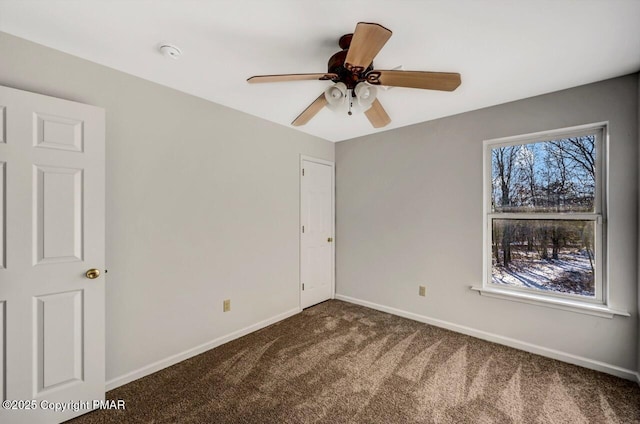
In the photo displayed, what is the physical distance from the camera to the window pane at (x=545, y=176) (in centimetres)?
230

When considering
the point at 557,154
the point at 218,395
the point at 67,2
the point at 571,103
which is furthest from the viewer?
the point at 557,154

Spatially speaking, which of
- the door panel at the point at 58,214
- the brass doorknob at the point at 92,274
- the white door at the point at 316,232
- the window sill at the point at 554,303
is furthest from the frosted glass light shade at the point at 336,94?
the window sill at the point at 554,303

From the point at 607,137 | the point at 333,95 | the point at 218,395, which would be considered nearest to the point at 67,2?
the point at 333,95

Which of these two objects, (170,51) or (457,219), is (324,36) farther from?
(457,219)

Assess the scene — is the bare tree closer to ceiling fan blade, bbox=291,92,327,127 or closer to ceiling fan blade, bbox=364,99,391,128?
ceiling fan blade, bbox=364,99,391,128

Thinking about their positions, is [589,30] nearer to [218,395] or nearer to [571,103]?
[571,103]

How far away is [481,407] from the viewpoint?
1.79 meters

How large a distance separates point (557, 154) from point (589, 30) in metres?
1.18

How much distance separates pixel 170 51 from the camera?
5.81ft

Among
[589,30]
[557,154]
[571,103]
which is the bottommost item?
[557,154]

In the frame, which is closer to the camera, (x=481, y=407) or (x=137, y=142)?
(x=481, y=407)

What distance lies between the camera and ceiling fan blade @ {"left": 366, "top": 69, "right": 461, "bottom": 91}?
1497 millimetres

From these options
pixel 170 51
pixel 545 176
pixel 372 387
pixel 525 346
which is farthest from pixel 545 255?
pixel 170 51

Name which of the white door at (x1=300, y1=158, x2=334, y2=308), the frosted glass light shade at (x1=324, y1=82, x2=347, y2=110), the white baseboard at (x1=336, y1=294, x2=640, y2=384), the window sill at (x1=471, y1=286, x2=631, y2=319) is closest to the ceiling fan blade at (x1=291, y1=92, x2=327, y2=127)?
the frosted glass light shade at (x1=324, y1=82, x2=347, y2=110)
